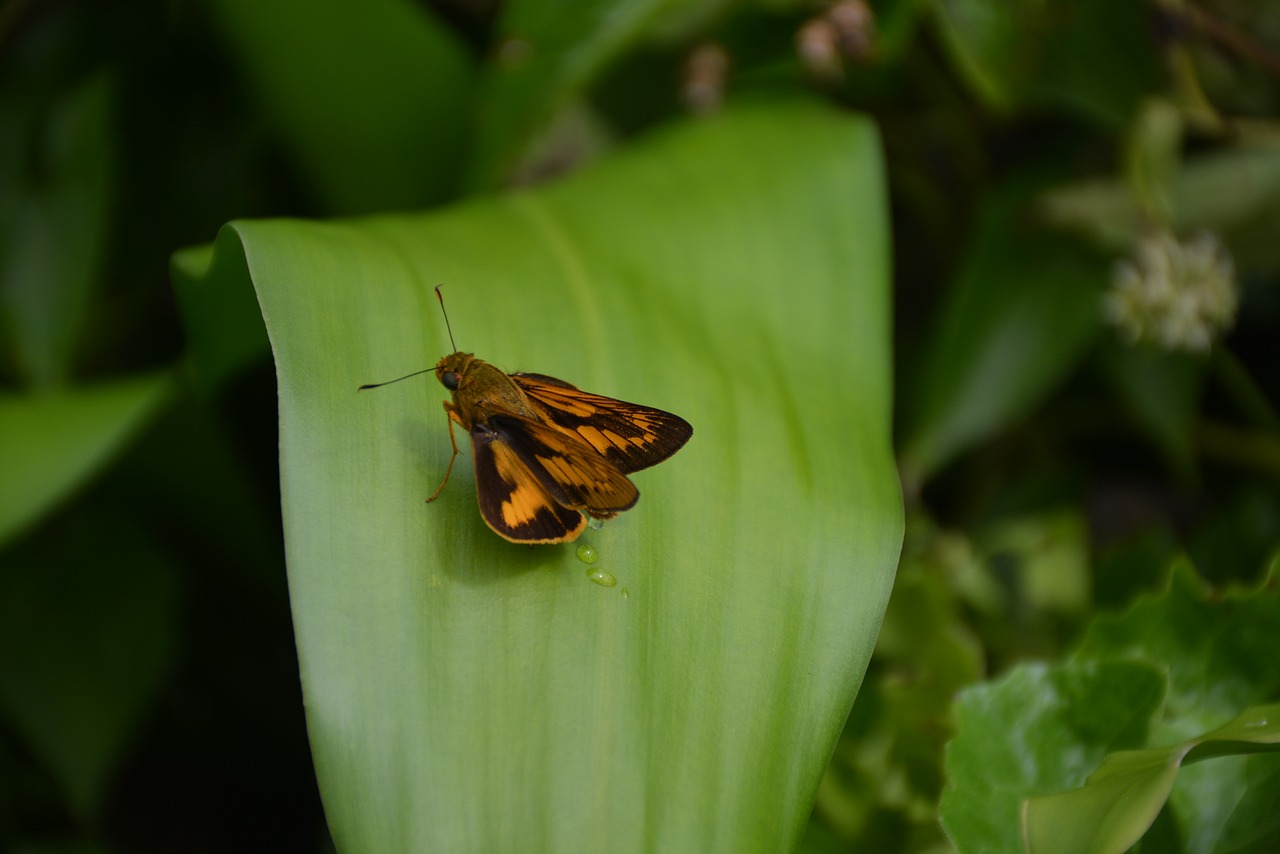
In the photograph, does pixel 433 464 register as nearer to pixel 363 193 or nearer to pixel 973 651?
pixel 973 651

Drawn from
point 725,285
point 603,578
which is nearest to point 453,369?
point 603,578

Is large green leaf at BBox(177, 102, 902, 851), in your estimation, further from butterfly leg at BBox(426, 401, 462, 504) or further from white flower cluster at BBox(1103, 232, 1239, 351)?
white flower cluster at BBox(1103, 232, 1239, 351)

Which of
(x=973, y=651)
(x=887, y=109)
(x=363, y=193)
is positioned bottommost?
(x=973, y=651)

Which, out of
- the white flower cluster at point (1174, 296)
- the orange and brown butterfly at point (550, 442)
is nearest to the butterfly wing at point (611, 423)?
the orange and brown butterfly at point (550, 442)

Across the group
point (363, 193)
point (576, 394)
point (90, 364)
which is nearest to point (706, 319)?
point (576, 394)

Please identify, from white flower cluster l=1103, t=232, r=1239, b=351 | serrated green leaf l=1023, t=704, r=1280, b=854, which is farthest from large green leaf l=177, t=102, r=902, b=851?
white flower cluster l=1103, t=232, r=1239, b=351

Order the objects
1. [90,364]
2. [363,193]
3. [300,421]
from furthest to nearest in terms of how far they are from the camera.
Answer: [90,364], [363,193], [300,421]

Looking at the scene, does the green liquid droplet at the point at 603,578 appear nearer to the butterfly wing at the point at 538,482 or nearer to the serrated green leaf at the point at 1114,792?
the butterfly wing at the point at 538,482
